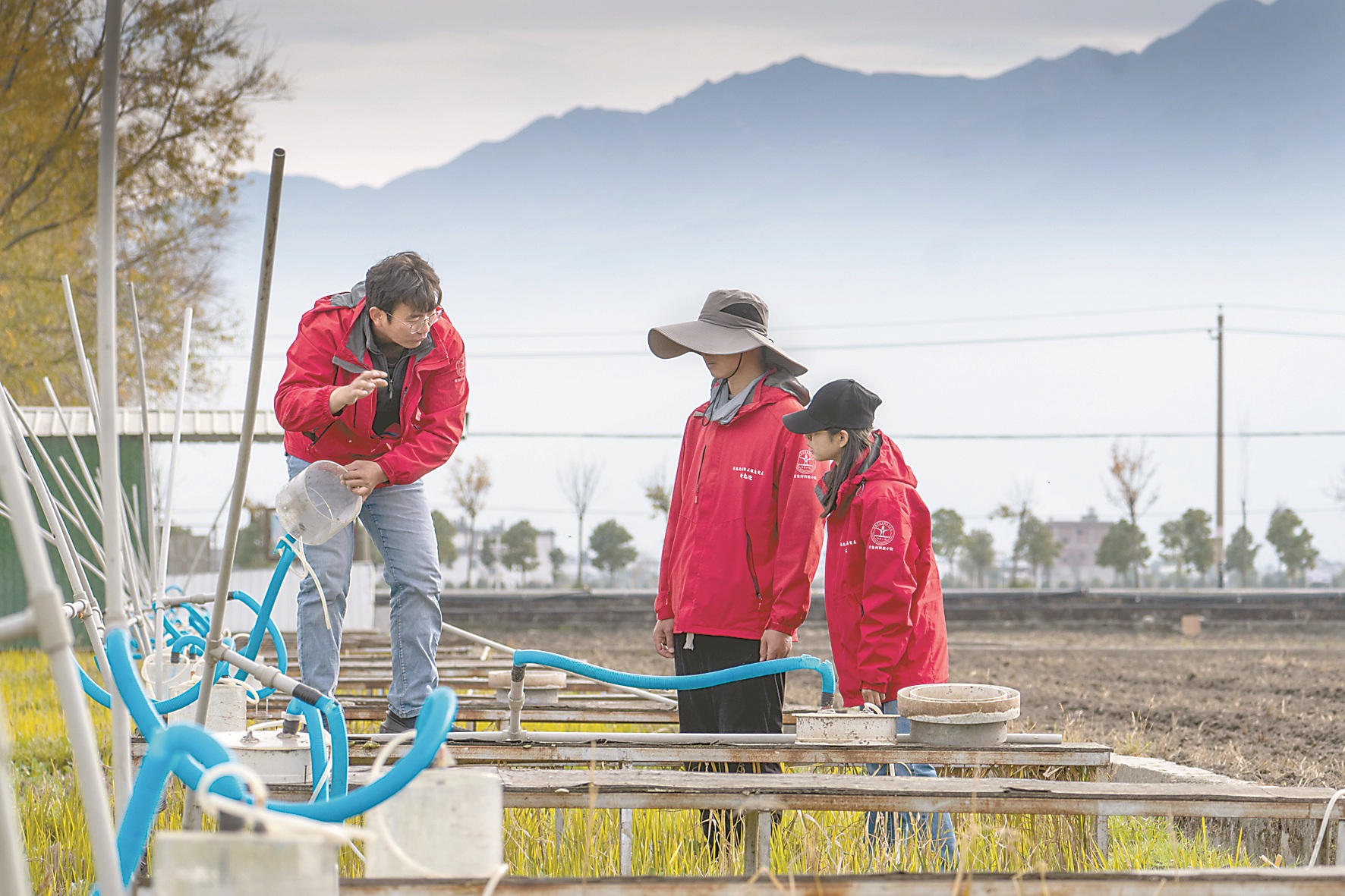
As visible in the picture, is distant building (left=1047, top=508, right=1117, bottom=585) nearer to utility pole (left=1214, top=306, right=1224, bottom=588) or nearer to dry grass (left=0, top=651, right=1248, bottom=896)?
utility pole (left=1214, top=306, right=1224, bottom=588)

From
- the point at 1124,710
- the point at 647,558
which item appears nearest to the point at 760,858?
the point at 1124,710

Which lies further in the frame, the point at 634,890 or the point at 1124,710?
the point at 1124,710

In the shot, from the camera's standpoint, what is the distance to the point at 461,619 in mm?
18016

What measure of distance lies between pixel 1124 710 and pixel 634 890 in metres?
6.99

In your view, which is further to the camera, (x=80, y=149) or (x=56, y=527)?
(x=80, y=149)

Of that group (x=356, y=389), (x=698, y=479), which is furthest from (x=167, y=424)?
(x=356, y=389)

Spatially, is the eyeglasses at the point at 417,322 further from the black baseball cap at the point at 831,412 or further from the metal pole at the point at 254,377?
the metal pole at the point at 254,377

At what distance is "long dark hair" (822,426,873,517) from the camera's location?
11.6 ft

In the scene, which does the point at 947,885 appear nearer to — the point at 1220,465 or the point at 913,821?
the point at 913,821

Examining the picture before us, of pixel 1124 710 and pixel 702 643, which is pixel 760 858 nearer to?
pixel 702 643

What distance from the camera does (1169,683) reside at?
959 cm

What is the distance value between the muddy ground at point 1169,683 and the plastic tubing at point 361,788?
406 centimetres

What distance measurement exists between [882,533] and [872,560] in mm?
88

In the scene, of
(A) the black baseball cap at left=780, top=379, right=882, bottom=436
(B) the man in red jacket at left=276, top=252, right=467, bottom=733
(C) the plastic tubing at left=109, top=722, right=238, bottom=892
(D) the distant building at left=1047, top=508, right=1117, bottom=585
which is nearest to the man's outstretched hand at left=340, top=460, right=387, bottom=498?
(B) the man in red jacket at left=276, top=252, right=467, bottom=733
